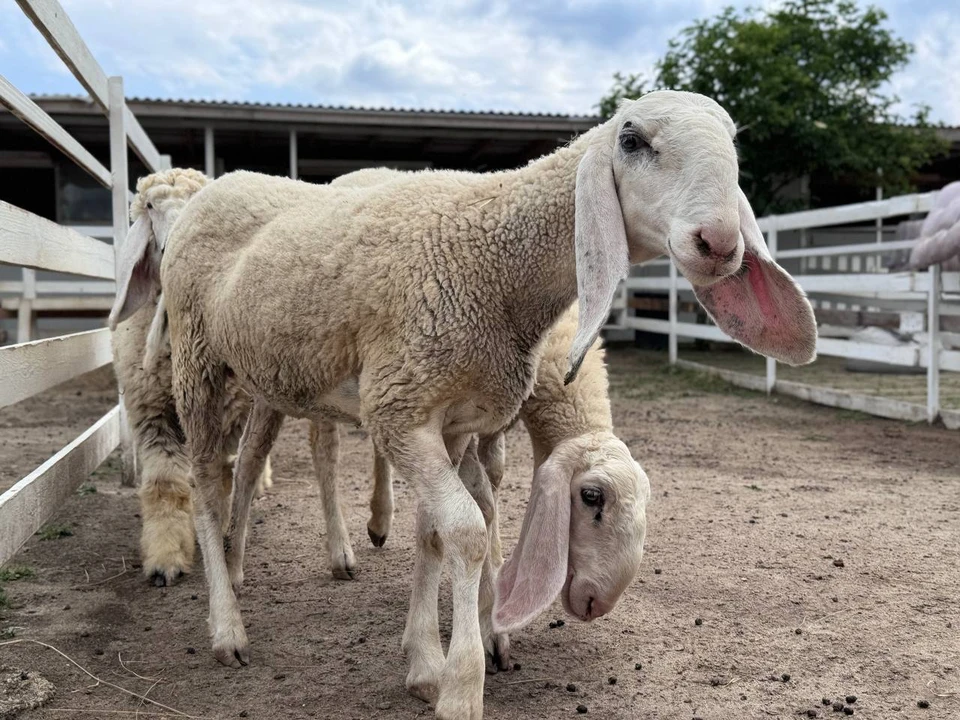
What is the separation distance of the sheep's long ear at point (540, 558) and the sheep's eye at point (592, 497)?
5 centimetres

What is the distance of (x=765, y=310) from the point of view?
7.79 feet

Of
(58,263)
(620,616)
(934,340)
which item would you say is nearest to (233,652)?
(620,616)

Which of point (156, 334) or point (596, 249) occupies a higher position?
point (596, 249)

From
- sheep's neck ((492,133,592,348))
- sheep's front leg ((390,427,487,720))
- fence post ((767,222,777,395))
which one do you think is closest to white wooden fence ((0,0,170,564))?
sheep's front leg ((390,427,487,720))

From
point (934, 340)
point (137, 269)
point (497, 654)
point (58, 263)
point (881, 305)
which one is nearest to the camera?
point (497, 654)

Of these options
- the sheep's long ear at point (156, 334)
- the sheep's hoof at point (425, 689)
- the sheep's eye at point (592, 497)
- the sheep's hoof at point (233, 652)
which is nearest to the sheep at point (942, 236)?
the sheep's eye at point (592, 497)

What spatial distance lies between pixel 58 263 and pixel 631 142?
2611 mm

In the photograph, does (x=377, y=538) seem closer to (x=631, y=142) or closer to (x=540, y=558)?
→ (x=540, y=558)

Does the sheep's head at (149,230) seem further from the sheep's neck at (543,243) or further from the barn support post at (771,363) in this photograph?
the barn support post at (771,363)

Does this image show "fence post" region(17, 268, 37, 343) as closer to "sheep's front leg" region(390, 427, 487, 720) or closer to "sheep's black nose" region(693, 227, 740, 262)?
"sheep's front leg" region(390, 427, 487, 720)

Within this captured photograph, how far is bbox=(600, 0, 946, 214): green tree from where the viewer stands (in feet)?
41.8

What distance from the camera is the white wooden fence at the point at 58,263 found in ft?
9.87

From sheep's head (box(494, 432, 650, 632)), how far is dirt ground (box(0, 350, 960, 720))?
320mm

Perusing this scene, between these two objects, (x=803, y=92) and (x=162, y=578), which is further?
(x=803, y=92)
